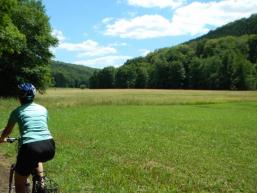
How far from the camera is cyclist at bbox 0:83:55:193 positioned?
7.09 meters

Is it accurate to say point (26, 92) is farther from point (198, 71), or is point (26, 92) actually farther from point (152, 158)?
point (198, 71)

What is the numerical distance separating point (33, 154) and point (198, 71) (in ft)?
512

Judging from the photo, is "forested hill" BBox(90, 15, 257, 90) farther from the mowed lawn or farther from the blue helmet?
the blue helmet

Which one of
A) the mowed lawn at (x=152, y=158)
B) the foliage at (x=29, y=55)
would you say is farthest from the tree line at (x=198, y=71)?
the mowed lawn at (x=152, y=158)

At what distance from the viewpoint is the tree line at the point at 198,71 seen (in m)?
148

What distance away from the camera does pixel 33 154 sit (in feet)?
23.1

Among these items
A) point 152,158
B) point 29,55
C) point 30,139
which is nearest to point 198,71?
point 29,55

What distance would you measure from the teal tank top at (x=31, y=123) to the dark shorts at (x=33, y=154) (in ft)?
0.26

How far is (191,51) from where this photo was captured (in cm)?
19375

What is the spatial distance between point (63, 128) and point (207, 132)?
7.69 metres

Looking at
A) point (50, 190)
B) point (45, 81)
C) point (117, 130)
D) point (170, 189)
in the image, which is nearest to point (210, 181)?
point (170, 189)

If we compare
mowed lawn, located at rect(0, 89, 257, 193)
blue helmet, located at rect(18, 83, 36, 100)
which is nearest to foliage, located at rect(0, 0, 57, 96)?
mowed lawn, located at rect(0, 89, 257, 193)

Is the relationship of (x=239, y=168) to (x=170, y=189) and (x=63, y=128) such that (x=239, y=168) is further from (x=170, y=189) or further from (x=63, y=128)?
(x=63, y=128)

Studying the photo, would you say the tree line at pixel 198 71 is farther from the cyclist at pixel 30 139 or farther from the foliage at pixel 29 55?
the cyclist at pixel 30 139
